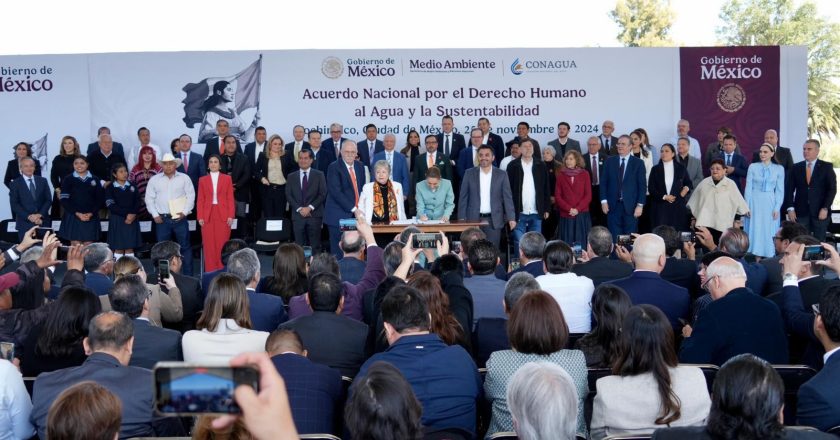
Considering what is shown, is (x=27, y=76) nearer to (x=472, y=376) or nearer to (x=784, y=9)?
(x=472, y=376)

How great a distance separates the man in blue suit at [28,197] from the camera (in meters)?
11.4

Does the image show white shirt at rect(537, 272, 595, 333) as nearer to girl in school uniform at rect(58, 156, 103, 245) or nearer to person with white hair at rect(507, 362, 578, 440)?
person with white hair at rect(507, 362, 578, 440)

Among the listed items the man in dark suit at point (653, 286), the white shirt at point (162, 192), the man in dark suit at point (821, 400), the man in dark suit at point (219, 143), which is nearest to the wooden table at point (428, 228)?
the white shirt at point (162, 192)

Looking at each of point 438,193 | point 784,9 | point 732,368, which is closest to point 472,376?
point 732,368

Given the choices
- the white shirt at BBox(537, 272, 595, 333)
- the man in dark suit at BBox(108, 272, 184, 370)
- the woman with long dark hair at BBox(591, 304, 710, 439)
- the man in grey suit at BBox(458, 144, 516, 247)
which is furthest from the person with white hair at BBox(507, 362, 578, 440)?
the man in grey suit at BBox(458, 144, 516, 247)

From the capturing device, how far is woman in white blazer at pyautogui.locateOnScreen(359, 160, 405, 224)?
998cm

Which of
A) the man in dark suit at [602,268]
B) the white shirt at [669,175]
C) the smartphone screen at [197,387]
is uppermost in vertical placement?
the white shirt at [669,175]

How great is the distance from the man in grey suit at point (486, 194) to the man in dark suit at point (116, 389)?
297 inches

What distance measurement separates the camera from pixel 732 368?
2.51m

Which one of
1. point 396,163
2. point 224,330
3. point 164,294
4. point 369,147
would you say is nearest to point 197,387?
point 224,330

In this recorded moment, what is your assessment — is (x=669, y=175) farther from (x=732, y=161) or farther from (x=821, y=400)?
(x=821, y=400)

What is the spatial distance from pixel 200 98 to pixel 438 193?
4.95 meters

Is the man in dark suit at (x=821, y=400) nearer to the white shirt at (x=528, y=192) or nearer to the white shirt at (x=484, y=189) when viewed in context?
the white shirt at (x=484, y=189)

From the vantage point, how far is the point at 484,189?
1081 centimetres
